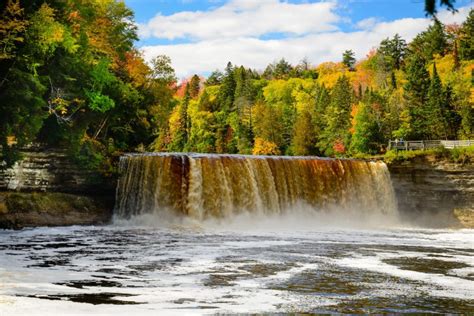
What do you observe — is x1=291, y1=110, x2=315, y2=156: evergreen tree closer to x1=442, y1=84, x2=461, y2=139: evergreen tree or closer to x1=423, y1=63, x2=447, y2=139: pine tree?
x1=423, y1=63, x2=447, y2=139: pine tree

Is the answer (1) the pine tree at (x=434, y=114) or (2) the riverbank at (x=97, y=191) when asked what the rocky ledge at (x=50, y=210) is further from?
(1) the pine tree at (x=434, y=114)

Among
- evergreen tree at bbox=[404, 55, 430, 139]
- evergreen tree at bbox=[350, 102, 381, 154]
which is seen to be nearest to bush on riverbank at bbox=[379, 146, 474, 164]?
evergreen tree at bbox=[404, 55, 430, 139]

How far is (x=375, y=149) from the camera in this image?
2623 inches

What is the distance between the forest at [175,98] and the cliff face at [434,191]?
9.62 metres

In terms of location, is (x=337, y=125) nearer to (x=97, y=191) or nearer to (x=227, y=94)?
(x=227, y=94)

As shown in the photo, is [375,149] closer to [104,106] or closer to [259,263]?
[104,106]

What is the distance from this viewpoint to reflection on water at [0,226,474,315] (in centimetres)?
854

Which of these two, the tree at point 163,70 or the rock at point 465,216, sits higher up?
the tree at point 163,70

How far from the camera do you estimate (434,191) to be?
36.8 metres

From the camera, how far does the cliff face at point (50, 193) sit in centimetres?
2355

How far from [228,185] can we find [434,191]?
16.0 metres

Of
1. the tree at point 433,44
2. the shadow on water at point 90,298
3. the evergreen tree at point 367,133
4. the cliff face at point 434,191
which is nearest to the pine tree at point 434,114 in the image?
the evergreen tree at point 367,133

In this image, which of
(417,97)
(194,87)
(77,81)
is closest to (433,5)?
(77,81)

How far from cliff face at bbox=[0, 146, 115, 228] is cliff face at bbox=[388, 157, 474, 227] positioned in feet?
67.9
